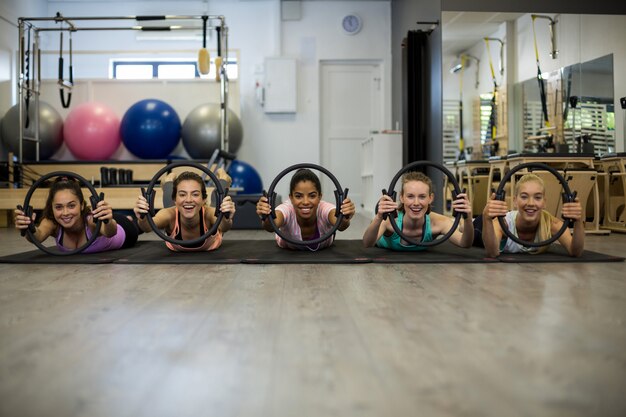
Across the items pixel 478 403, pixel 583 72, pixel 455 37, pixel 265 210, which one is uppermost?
pixel 455 37

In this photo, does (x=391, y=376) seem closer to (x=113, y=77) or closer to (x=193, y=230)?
(x=193, y=230)

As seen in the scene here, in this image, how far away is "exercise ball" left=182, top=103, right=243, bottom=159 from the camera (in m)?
7.51

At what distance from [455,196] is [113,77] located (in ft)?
23.7

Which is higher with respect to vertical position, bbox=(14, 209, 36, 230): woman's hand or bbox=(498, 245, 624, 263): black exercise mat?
bbox=(14, 209, 36, 230): woman's hand

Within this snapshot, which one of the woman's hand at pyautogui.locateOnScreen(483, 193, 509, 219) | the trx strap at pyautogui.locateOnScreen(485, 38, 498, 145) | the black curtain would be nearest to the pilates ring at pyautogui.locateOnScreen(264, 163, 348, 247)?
the woman's hand at pyautogui.locateOnScreen(483, 193, 509, 219)

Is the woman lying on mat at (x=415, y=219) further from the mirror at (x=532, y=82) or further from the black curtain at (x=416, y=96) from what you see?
the black curtain at (x=416, y=96)

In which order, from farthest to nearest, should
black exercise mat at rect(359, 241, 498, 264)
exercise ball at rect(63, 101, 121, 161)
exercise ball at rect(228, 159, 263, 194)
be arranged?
1. exercise ball at rect(228, 159, 263, 194)
2. exercise ball at rect(63, 101, 121, 161)
3. black exercise mat at rect(359, 241, 498, 264)

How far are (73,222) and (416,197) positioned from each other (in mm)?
1768

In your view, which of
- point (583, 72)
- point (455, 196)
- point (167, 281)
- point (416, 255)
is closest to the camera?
point (167, 281)

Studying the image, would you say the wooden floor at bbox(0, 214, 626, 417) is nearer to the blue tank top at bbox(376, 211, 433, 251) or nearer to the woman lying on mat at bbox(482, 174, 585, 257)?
the woman lying on mat at bbox(482, 174, 585, 257)

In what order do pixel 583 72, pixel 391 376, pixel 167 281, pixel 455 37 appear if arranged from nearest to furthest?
pixel 391 376 → pixel 167 281 → pixel 583 72 → pixel 455 37

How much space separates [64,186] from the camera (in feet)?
10.2

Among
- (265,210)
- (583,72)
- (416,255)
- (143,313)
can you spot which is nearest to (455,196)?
(416,255)

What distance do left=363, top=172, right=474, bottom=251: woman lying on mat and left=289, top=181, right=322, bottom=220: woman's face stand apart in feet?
1.06
